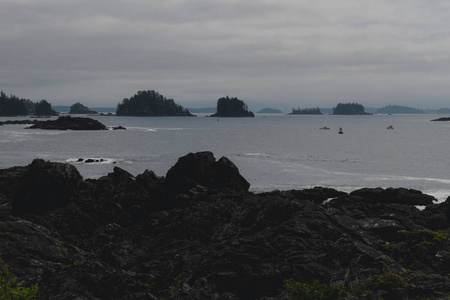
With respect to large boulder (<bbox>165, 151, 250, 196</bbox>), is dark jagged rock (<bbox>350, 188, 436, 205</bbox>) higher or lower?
lower

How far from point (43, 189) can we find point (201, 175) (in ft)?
44.1

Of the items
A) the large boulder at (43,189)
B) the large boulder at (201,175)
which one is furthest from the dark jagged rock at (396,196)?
A: the large boulder at (43,189)

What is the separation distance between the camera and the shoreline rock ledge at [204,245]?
46.5 feet

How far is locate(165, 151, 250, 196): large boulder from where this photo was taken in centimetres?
3653

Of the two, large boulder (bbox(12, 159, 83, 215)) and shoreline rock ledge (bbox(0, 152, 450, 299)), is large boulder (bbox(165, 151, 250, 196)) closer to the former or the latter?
shoreline rock ledge (bbox(0, 152, 450, 299))

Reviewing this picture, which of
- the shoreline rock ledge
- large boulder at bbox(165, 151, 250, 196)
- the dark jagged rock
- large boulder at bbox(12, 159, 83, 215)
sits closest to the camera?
the shoreline rock ledge

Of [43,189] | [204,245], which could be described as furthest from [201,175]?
[204,245]

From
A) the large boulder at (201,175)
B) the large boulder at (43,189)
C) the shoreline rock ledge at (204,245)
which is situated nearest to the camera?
the shoreline rock ledge at (204,245)

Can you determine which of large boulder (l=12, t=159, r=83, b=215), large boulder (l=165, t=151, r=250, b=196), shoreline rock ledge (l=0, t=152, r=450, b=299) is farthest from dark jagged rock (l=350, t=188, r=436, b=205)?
large boulder (l=12, t=159, r=83, b=215)

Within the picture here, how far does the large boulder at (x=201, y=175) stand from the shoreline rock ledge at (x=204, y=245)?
32.0 inches

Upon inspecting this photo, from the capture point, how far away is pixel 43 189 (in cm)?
3175

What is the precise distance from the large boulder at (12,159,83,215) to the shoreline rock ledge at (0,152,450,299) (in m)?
0.08

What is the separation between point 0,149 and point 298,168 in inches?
2819

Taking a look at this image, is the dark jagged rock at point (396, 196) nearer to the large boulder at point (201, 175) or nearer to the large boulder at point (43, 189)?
the large boulder at point (201, 175)
